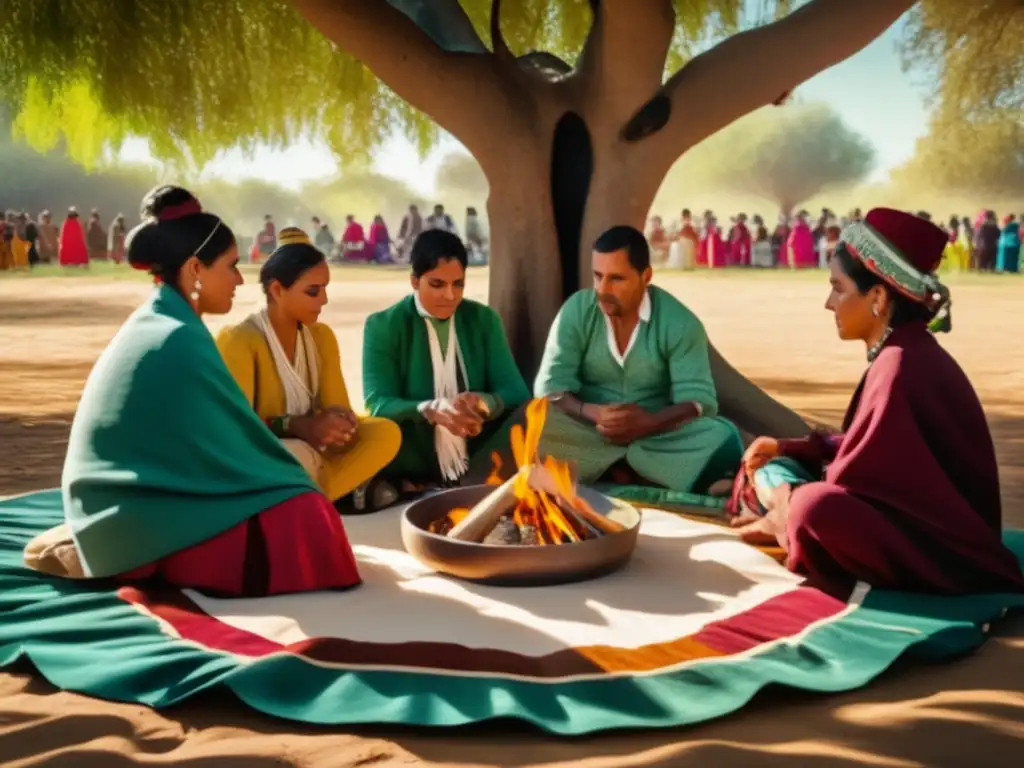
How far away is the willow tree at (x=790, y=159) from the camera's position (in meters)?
68.1

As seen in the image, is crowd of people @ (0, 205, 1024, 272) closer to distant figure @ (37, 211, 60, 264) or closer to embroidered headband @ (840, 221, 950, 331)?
distant figure @ (37, 211, 60, 264)

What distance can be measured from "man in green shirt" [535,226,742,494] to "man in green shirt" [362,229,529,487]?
270mm

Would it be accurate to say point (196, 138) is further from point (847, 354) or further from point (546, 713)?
point (546, 713)

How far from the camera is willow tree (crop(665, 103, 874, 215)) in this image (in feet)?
223

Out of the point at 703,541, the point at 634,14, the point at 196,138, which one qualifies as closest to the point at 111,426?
the point at 703,541

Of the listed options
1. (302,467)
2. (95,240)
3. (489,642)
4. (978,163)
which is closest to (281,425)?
(302,467)

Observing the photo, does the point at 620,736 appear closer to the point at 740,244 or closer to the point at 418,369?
the point at 418,369

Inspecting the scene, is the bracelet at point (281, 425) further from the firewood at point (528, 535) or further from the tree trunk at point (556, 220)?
the tree trunk at point (556, 220)

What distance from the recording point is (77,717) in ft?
9.56

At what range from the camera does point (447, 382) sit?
5457 millimetres

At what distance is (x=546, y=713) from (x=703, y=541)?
1846mm

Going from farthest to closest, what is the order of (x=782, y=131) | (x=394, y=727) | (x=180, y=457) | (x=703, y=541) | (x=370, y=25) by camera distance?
(x=782, y=131) → (x=370, y=25) → (x=703, y=541) → (x=180, y=457) → (x=394, y=727)

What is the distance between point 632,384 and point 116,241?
30.0 meters

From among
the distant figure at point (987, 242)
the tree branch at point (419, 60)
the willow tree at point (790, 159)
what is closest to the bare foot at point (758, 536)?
the tree branch at point (419, 60)
